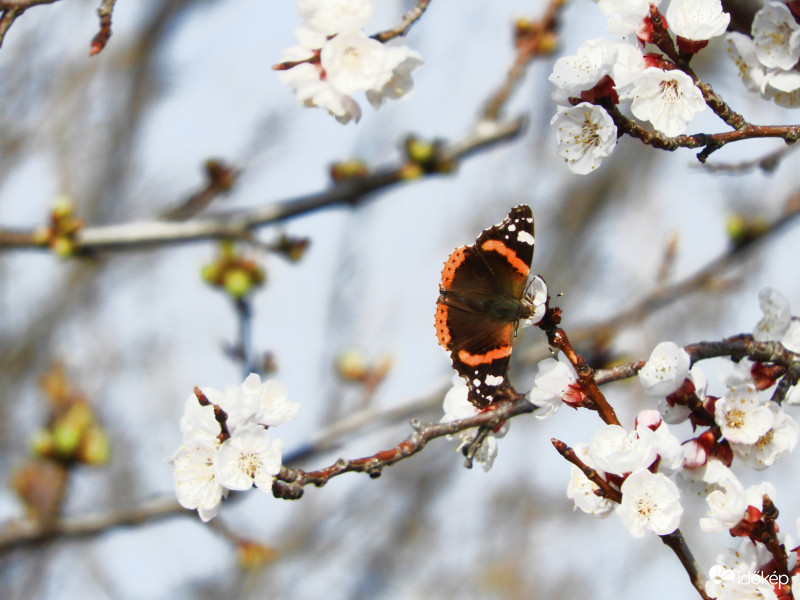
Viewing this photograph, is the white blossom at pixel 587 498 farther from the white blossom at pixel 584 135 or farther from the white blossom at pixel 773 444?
the white blossom at pixel 584 135

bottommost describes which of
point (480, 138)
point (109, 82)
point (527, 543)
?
point (527, 543)

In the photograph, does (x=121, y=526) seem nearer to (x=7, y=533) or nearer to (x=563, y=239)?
(x=7, y=533)

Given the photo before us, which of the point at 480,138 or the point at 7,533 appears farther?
the point at 480,138

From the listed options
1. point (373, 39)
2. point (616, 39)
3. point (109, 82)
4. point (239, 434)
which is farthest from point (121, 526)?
point (109, 82)

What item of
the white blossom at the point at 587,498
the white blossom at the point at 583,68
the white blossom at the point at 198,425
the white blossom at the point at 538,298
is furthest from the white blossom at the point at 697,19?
the white blossom at the point at 198,425

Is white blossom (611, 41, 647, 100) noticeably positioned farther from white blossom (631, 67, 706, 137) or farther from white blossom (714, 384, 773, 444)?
white blossom (714, 384, 773, 444)
